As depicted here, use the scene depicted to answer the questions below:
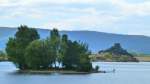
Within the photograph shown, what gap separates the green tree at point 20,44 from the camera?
5463 inches

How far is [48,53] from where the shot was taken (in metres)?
135

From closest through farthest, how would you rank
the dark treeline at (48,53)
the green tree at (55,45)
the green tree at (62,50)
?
1. the dark treeline at (48,53)
2. the green tree at (62,50)
3. the green tree at (55,45)

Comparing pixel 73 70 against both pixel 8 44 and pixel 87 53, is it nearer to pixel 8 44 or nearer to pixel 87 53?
pixel 87 53

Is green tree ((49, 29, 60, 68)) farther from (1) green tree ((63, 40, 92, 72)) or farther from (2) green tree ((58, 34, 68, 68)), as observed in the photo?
(1) green tree ((63, 40, 92, 72))

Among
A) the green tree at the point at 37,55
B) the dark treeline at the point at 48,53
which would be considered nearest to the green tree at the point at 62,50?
the dark treeline at the point at 48,53

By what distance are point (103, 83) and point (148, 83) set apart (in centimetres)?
796

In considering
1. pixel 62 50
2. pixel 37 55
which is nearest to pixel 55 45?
pixel 62 50

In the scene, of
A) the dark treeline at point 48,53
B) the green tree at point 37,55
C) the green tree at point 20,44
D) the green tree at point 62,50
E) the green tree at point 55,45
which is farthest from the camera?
the green tree at point 20,44

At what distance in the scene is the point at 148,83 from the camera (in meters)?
102

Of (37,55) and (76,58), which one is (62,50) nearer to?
(76,58)

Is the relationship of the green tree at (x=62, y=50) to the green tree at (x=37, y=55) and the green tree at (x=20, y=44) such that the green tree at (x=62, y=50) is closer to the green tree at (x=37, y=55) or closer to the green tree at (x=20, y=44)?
the green tree at (x=37, y=55)

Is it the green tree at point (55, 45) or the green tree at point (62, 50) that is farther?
the green tree at point (55, 45)

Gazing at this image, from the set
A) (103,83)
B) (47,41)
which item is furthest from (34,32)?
(103,83)

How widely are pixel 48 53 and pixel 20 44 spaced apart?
8.94m
